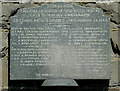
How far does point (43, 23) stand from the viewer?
4.07 metres

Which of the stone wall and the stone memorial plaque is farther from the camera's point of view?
the stone wall

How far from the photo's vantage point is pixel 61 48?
4.05m

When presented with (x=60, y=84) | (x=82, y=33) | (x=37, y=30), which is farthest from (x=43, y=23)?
(x=60, y=84)

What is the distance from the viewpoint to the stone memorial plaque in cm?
402

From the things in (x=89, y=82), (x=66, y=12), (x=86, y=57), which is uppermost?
(x=66, y=12)

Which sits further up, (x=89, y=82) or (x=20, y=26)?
(x=20, y=26)

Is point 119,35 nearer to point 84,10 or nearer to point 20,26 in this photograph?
point 84,10

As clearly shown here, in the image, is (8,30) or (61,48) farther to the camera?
(8,30)

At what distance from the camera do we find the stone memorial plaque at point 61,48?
4.02 meters

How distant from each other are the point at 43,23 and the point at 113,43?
97cm

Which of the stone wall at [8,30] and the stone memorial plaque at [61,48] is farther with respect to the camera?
the stone wall at [8,30]

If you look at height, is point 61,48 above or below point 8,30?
below

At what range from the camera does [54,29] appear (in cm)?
406

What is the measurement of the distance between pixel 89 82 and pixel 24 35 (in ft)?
3.45
